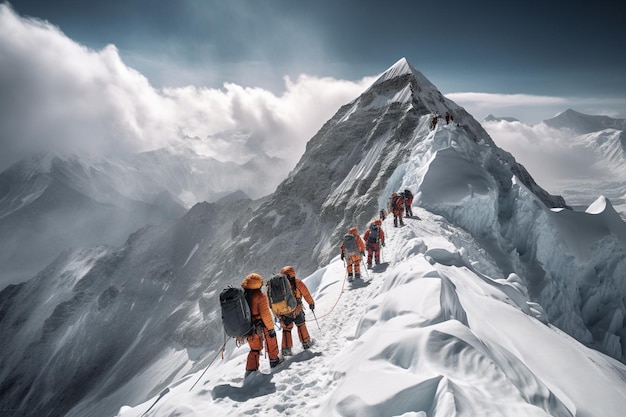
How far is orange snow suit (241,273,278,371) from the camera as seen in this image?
8008mm

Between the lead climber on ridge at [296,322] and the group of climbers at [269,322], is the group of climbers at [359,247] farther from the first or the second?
the group of climbers at [269,322]

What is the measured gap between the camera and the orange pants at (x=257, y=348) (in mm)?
7957

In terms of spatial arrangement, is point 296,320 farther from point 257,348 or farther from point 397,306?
point 397,306

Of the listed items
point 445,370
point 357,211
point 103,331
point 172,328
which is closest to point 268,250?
point 357,211

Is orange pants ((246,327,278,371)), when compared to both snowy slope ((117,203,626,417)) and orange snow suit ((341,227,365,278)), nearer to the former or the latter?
snowy slope ((117,203,626,417))

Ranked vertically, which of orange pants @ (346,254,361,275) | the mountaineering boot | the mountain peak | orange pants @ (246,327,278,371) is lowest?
the mountaineering boot

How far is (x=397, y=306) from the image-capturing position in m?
7.31

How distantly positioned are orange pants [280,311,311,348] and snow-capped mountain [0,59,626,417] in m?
0.60

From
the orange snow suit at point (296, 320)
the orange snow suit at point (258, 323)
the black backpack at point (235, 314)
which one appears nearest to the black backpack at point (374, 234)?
the orange snow suit at point (296, 320)

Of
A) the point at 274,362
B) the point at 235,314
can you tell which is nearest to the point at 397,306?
the point at 274,362

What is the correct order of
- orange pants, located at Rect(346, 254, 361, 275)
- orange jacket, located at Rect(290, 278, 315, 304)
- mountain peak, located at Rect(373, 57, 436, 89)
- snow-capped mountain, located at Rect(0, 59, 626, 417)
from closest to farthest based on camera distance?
snow-capped mountain, located at Rect(0, 59, 626, 417)
orange jacket, located at Rect(290, 278, 315, 304)
orange pants, located at Rect(346, 254, 361, 275)
mountain peak, located at Rect(373, 57, 436, 89)

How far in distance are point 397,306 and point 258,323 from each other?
3.67m

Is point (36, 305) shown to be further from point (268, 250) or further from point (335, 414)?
point (335, 414)

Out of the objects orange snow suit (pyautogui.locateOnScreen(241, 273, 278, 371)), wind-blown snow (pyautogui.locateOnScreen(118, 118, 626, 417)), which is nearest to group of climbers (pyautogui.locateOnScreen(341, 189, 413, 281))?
wind-blown snow (pyautogui.locateOnScreen(118, 118, 626, 417))
